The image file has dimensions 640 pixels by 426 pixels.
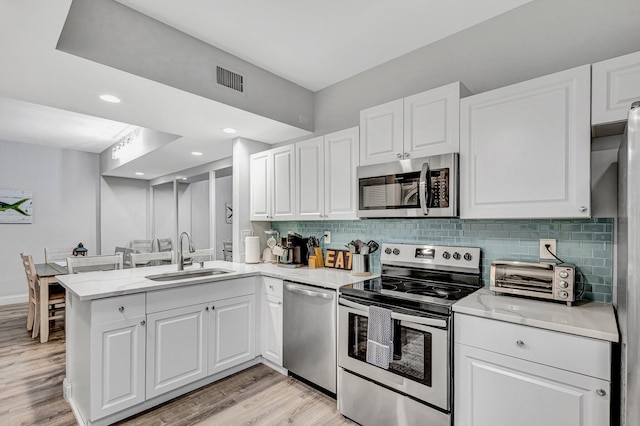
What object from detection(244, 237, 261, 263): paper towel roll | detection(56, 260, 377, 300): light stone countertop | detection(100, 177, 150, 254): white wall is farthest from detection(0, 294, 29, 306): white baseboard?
detection(244, 237, 261, 263): paper towel roll

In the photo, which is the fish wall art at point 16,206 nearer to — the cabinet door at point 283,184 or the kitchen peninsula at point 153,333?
the kitchen peninsula at point 153,333

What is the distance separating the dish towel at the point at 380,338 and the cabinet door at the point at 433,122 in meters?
1.10

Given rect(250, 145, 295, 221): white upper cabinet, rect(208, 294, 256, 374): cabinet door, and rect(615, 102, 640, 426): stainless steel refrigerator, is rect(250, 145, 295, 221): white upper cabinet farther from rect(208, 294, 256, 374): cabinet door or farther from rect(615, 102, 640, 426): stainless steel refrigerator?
rect(615, 102, 640, 426): stainless steel refrigerator

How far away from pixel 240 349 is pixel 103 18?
2597 millimetres

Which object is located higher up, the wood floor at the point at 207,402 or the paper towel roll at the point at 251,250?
the paper towel roll at the point at 251,250

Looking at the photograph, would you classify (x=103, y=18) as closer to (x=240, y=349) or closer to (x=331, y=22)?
(x=331, y=22)

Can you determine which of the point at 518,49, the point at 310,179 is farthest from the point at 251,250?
the point at 518,49

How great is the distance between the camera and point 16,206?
538 cm

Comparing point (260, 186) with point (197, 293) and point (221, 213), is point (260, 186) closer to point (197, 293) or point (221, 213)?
point (197, 293)

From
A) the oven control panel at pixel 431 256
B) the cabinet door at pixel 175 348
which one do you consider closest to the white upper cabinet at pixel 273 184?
the oven control panel at pixel 431 256

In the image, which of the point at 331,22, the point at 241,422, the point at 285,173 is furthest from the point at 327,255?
the point at 331,22

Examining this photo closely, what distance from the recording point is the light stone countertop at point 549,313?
1.37m

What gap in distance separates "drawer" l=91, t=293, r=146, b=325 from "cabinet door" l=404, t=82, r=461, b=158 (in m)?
2.12

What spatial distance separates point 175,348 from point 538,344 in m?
2.30
